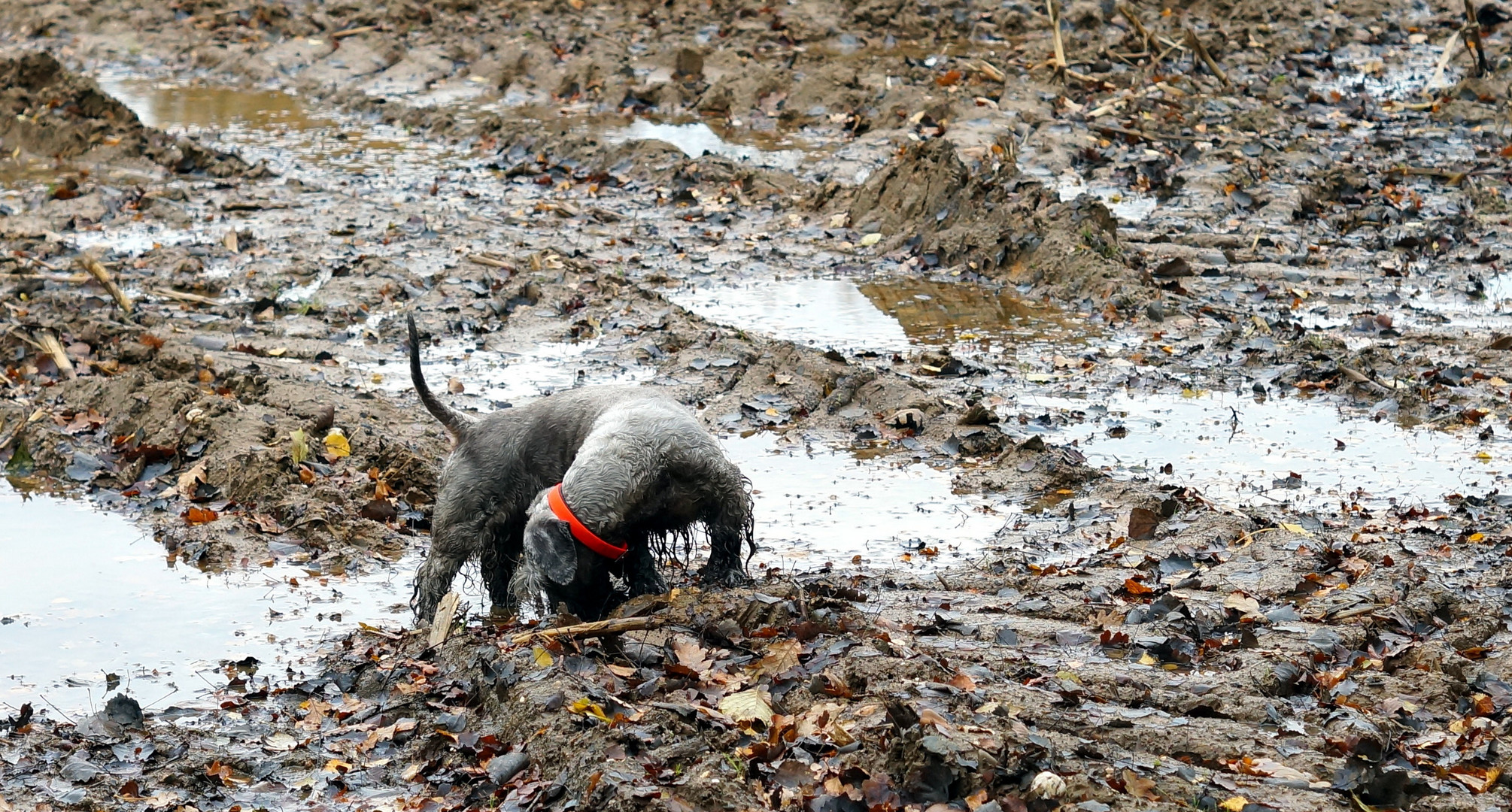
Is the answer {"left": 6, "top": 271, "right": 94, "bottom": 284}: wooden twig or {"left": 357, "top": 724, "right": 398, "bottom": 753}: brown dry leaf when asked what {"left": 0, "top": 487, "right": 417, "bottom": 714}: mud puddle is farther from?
{"left": 6, "top": 271, "right": 94, "bottom": 284}: wooden twig

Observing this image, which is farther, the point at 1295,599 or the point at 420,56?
the point at 420,56

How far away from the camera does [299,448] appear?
344 inches

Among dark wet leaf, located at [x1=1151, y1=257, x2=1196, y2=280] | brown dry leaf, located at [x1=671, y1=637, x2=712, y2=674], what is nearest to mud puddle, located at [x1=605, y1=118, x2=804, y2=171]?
dark wet leaf, located at [x1=1151, y1=257, x2=1196, y2=280]

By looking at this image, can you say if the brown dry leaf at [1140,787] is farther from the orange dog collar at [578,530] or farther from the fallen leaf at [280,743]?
the fallen leaf at [280,743]

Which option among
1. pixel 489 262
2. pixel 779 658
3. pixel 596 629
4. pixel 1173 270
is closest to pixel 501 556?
pixel 596 629

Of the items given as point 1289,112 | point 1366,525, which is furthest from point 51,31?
point 1366,525

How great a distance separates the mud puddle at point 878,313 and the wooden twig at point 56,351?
178 inches

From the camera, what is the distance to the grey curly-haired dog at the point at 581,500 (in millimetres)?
5875

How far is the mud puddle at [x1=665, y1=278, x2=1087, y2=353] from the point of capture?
11156mm

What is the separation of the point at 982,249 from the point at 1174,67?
7.68 meters

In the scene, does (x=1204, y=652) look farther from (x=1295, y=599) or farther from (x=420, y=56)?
(x=420, y=56)

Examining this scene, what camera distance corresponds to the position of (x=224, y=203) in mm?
15703

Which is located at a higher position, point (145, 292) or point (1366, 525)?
point (1366, 525)

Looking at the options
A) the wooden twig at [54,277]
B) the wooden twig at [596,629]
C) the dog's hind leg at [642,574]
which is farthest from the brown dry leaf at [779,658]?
the wooden twig at [54,277]
